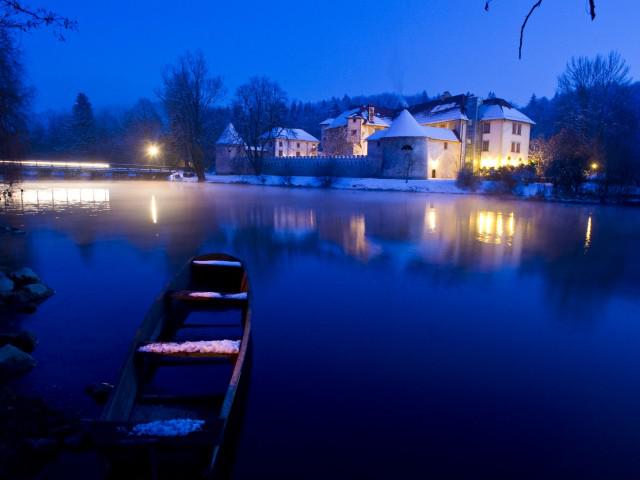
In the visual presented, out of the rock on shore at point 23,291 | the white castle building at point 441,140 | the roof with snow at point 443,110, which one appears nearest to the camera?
the rock on shore at point 23,291

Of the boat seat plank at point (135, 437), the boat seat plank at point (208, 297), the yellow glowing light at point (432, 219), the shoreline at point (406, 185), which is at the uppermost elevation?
the shoreline at point (406, 185)

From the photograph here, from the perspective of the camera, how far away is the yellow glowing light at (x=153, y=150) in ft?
230

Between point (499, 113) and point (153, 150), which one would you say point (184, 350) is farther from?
point (153, 150)

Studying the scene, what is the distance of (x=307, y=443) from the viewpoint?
425 centimetres

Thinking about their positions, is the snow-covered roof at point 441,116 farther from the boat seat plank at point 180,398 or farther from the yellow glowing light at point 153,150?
the boat seat plank at point 180,398

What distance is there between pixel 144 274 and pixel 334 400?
6.84 metres

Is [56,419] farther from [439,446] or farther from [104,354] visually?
[439,446]

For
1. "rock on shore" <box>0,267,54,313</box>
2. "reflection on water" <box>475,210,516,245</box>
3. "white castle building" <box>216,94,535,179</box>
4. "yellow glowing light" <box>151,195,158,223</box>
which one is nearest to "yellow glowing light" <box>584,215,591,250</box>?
"reflection on water" <box>475,210,516,245</box>

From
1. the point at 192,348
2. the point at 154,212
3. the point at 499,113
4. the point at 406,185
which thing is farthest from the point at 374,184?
the point at 192,348

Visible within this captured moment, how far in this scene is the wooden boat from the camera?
315 centimetres

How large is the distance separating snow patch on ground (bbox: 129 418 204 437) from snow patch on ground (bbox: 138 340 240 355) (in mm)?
1280

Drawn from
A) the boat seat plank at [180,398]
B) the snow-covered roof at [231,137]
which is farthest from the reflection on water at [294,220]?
the snow-covered roof at [231,137]

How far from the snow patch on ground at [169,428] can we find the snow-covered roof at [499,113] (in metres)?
51.9

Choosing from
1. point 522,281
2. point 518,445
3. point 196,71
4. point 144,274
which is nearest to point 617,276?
point 522,281
